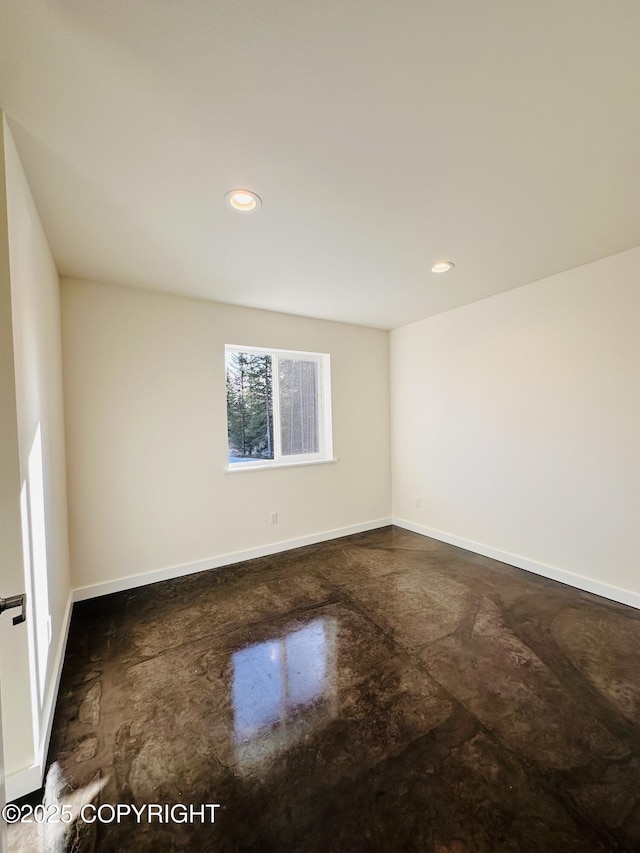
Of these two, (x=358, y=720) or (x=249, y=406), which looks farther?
(x=249, y=406)

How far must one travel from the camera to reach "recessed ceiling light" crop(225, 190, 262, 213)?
170 centimetres

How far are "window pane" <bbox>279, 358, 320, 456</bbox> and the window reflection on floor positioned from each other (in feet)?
6.36

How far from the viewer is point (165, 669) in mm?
1908

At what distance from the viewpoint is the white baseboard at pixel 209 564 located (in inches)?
107

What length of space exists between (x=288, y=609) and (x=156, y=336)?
7.97 ft

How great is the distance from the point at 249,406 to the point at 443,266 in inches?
84.8

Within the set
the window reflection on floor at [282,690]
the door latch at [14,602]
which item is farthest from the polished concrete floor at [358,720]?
the door latch at [14,602]

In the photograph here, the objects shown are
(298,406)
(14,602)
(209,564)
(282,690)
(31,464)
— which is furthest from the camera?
(298,406)

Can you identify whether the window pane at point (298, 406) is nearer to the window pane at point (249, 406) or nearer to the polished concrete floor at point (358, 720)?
the window pane at point (249, 406)

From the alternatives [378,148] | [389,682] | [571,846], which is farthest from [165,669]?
[378,148]

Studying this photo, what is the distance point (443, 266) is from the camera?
2574 mm

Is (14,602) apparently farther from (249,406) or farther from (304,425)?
(304,425)

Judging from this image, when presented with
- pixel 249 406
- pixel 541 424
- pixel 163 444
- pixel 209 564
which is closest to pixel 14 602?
pixel 163 444

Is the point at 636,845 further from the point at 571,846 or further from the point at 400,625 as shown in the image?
the point at 400,625
